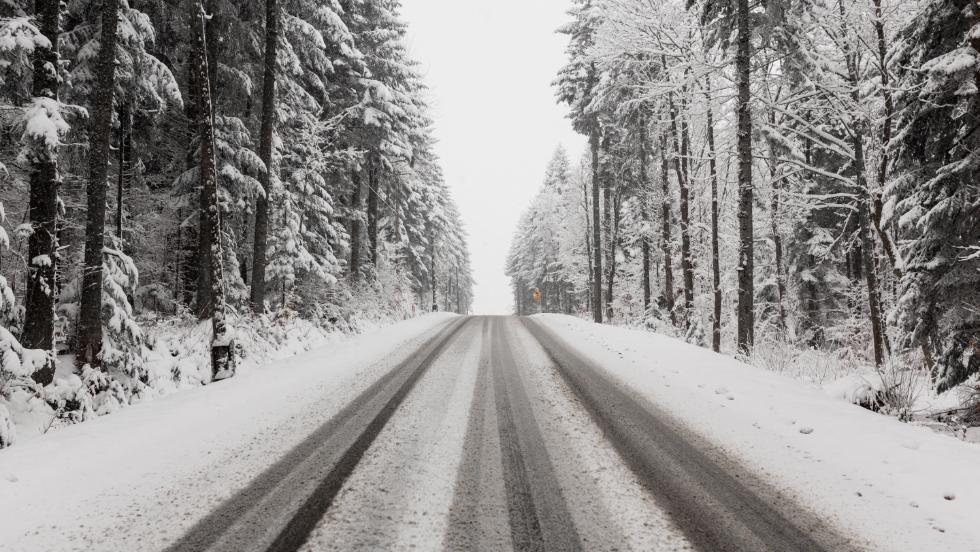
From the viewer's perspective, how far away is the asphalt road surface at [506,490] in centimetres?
272

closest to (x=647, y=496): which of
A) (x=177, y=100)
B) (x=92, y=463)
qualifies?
(x=92, y=463)

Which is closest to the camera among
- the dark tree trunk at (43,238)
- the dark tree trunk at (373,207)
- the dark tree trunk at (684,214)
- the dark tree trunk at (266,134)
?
→ the dark tree trunk at (43,238)

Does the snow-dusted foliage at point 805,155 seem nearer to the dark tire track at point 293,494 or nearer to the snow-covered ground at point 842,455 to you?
the snow-covered ground at point 842,455

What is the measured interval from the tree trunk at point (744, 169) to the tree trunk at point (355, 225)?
49.5 ft

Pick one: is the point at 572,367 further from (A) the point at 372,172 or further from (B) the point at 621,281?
(B) the point at 621,281

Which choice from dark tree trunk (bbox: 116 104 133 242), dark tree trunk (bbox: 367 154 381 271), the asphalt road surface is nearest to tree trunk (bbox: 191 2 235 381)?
dark tree trunk (bbox: 116 104 133 242)

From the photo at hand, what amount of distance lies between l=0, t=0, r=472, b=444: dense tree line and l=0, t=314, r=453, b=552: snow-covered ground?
2.22m

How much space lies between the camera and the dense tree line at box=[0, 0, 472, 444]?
22.8 ft

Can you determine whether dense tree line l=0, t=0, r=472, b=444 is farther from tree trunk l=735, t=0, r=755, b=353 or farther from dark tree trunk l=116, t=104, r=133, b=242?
tree trunk l=735, t=0, r=755, b=353

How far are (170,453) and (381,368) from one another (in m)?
4.13

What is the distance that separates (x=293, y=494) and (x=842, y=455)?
4.59 metres

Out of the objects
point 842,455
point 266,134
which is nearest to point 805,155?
point 842,455

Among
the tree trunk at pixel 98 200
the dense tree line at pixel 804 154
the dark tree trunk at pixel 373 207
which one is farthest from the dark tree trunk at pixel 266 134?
the dark tree trunk at pixel 373 207

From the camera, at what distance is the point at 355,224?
69.7ft
